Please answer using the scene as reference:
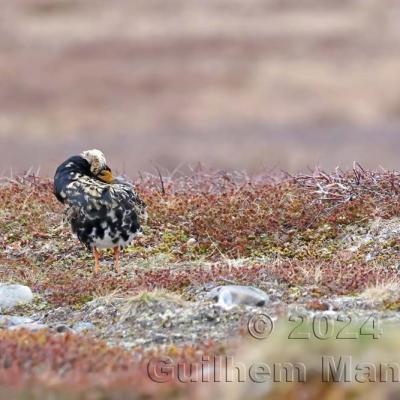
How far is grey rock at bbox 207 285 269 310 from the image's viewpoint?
28.1 feet

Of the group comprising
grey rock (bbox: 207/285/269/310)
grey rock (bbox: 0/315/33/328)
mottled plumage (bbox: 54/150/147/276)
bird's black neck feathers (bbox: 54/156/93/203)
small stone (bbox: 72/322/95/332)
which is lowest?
small stone (bbox: 72/322/95/332)

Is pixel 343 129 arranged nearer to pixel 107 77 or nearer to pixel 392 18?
pixel 107 77

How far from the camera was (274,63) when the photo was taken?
41.9 meters

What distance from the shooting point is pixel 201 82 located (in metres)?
40.6

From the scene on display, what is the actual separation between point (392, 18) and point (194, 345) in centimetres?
Result: 4097

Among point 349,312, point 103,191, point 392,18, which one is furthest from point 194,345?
point 392,18

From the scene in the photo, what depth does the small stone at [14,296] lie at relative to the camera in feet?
31.6

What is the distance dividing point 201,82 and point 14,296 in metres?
31.3

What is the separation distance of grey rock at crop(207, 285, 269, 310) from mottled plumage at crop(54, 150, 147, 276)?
1.70 meters

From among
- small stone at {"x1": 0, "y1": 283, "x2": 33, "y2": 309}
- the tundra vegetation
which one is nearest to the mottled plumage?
the tundra vegetation

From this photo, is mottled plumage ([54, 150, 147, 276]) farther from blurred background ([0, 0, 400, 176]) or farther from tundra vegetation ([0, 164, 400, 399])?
blurred background ([0, 0, 400, 176])

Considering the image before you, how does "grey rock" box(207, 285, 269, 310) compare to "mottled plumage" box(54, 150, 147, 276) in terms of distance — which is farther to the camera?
"mottled plumage" box(54, 150, 147, 276)

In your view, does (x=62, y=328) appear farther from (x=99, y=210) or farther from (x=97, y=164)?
(x=97, y=164)

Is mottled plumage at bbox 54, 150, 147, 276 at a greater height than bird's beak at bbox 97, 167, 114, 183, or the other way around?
bird's beak at bbox 97, 167, 114, 183
